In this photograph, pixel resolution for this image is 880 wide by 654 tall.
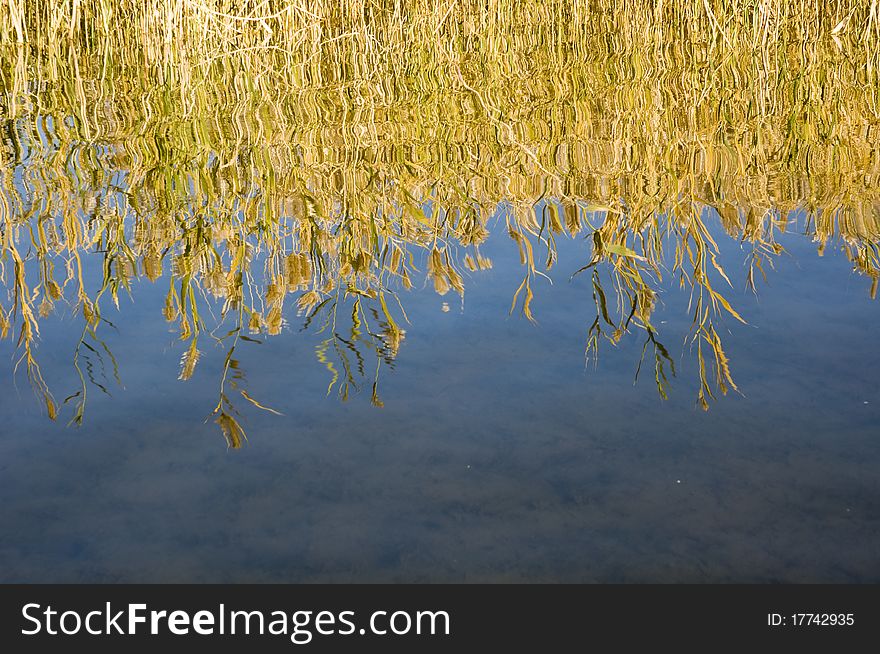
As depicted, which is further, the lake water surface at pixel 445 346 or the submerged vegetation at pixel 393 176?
the submerged vegetation at pixel 393 176

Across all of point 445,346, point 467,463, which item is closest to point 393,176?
point 445,346

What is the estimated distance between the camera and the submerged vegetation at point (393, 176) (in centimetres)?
205

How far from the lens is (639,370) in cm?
175

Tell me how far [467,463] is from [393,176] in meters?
1.48

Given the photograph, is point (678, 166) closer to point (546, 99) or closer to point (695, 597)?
point (546, 99)

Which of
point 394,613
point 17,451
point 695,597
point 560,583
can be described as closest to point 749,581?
point 695,597

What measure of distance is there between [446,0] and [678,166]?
11.3 feet

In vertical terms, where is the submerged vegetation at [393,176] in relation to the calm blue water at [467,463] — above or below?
Result: above

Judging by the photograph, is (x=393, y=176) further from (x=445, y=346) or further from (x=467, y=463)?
(x=467, y=463)

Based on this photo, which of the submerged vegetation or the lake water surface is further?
the submerged vegetation

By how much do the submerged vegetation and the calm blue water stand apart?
0.18 feet

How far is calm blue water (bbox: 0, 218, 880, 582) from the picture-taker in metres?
1.28

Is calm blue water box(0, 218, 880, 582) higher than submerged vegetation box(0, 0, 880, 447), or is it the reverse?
submerged vegetation box(0, 0, 880, 447)

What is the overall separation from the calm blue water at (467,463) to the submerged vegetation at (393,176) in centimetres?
5
